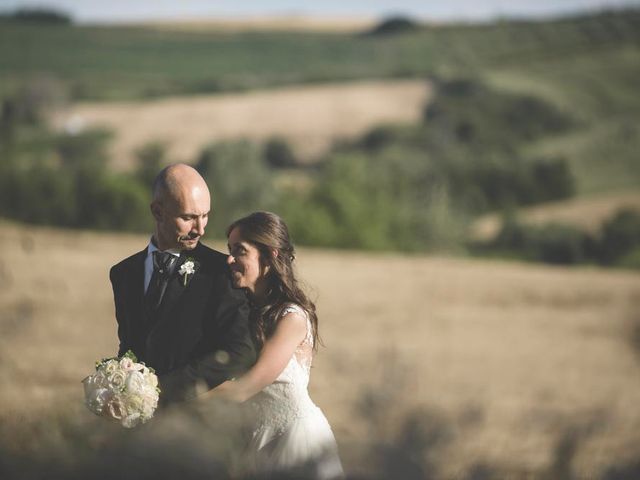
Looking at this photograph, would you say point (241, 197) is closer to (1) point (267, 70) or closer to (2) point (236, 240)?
(2) point (236, 240)

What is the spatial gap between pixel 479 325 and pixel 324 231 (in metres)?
13.5

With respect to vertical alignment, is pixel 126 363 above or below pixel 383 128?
below

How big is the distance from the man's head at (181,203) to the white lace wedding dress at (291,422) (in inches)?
18.7

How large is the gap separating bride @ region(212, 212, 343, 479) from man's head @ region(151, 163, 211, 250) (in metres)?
0.23

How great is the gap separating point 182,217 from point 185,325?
1.07 feet

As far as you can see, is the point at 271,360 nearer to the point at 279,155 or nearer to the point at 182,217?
the point at 182,217

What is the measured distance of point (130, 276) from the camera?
2.65 meters

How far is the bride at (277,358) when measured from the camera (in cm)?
269

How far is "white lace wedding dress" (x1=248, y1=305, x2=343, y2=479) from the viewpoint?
2836 mm

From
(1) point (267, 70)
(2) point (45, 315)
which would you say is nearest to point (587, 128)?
(1) point (267, 70)

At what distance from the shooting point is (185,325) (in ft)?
8.43

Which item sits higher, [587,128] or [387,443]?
[587,128]

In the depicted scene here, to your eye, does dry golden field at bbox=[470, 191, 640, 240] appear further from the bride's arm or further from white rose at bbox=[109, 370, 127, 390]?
white rose at bbox=[109, 370, 127, 390]

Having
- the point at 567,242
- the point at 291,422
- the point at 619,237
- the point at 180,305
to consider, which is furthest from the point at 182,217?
the point at 619,237
